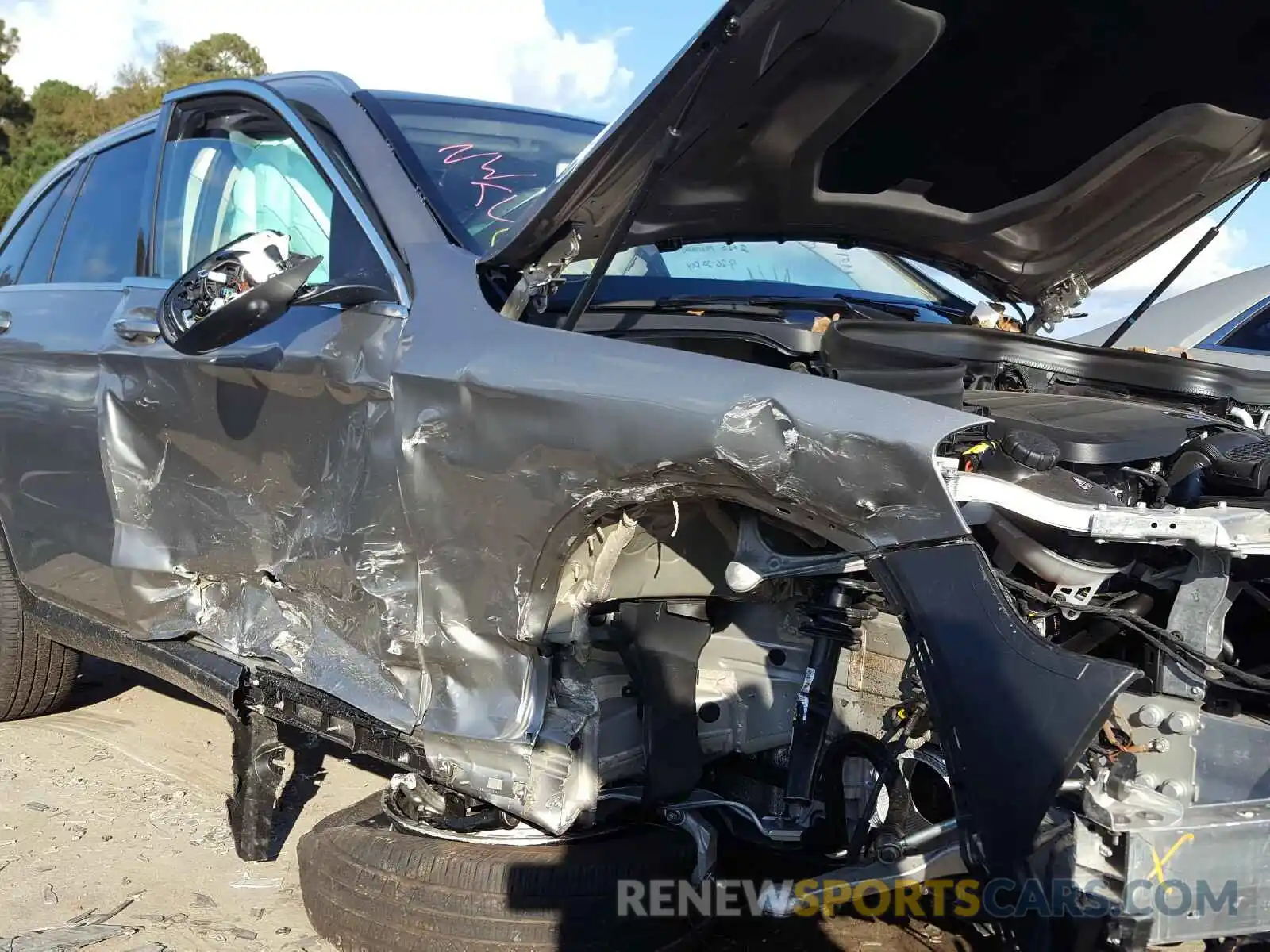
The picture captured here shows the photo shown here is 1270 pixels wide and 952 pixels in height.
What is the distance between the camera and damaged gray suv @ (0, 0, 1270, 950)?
5.30ft

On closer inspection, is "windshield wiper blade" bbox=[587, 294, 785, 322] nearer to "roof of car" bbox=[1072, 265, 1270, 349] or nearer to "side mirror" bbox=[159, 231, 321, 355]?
"side mirror" bbox=[159, 231, 321, 355]

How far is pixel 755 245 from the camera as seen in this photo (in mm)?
3012

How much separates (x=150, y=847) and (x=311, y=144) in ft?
6.90

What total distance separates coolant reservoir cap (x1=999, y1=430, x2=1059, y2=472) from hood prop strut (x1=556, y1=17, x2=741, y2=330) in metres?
0.83

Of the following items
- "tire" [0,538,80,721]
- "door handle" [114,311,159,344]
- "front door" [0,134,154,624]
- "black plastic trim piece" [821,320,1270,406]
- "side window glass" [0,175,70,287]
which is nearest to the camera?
"black plastic trim piece" [821,320,1270,406]

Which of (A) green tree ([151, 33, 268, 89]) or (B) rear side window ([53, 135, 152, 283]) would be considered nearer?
(B) rear side window ([53, 135, 152, 283])

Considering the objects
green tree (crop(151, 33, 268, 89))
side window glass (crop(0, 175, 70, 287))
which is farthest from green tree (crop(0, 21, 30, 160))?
side window glass (crop(0, 175, 70, 287))

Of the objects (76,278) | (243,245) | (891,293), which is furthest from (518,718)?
(76,278)

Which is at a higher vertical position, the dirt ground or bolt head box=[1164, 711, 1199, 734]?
bolt head box=[1164, 711, 1199, 734]

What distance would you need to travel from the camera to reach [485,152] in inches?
113

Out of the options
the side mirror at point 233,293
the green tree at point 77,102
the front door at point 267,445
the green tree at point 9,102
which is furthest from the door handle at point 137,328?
the green tree at point 9,102

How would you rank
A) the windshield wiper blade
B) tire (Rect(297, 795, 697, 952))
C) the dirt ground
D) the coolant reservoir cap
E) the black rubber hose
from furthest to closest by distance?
the dirt ground, the windshield wiper blade, tire (Rect(297, 795, 697, 952)), the black rubber hose, the coolant reservoir cap

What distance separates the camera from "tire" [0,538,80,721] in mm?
3947

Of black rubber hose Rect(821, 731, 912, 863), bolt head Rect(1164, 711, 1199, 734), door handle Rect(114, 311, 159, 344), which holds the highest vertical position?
door handle Rect(114, 311, 159, 344)
